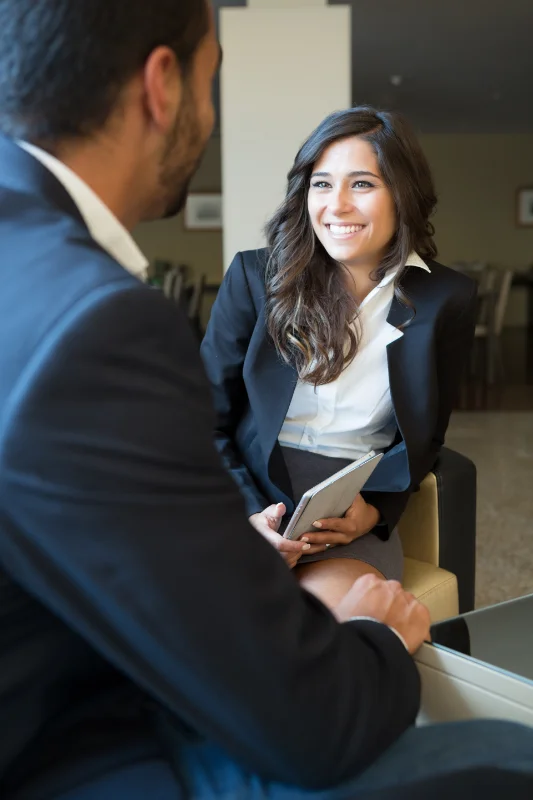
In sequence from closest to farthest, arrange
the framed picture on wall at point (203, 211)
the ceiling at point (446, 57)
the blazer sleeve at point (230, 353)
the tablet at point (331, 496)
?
the tablet at point (331, 496)
the blazer sleeve at point (230, 353)
the ceiling at point (446, 57)
the framed picture on wall at point (203, 211)

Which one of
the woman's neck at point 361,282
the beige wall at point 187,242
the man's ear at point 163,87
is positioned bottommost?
the beige wall at point 187,242

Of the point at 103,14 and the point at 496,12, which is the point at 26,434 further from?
the point at 496,12

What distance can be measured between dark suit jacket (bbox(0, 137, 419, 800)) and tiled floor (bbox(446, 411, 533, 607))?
213 cm

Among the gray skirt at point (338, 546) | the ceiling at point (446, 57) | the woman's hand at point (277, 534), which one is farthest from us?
the ceiling at point (446, 57)

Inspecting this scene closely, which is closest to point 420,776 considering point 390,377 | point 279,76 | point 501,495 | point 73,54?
point 73,54

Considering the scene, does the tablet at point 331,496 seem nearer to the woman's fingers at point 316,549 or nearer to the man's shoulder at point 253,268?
the woman's fingers at point 316,549

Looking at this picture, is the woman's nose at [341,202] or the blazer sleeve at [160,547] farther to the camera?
the woman's nose at [341,202]

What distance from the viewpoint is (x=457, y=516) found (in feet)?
6.28

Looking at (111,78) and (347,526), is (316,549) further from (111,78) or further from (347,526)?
(111,78)

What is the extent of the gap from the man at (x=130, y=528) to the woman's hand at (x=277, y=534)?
72 centimetres

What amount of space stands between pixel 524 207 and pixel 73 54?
13.3 metres

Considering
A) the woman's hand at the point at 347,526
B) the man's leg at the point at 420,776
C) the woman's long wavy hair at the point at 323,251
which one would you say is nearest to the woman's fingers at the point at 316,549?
the woman's hand at the point at 347,526

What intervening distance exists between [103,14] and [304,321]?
1.16 meters

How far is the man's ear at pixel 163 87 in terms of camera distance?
0.72m
